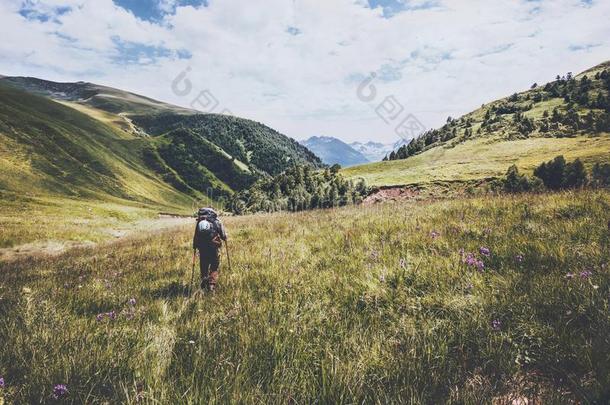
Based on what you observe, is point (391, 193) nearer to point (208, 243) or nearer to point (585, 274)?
point (208, 243)

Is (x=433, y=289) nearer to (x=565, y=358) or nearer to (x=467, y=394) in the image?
(x=565, y=358)

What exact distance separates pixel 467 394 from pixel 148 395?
79.8 inches

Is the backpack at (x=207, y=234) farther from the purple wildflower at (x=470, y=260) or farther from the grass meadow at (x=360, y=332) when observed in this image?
the purple wildflower at (x=470, y=260)

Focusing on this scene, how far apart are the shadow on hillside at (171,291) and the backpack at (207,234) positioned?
96cm

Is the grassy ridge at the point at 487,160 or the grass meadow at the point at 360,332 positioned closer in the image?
the grass meadow at the point at 360,332

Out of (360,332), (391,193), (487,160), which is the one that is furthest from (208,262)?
(487,160)

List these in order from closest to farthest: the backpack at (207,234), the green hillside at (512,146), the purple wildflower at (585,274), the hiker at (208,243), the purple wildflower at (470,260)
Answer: the purple wildflower at (585,274) < the purple wildflower at (470,260) < the hiker at (208,243) < the backpack at (207,234) < the green hillside at (512,146)

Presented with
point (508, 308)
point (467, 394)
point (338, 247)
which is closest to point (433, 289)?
point (508, 308)

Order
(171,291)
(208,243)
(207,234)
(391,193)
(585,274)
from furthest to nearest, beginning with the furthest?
(391,193) → (207,234) → (208,243) → (171,291) → (585,274)

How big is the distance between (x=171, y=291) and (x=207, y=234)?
1438mm

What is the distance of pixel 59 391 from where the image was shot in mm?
2209

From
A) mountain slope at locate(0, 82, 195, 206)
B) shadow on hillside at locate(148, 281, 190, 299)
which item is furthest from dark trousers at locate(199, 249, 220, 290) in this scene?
mountain slope at locate(0, 82, 195, 206)

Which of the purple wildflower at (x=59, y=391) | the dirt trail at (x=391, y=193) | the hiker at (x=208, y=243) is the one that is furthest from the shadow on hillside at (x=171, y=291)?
the dirt trail at (x=391, y=193)

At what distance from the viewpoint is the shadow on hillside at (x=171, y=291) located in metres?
5.47
